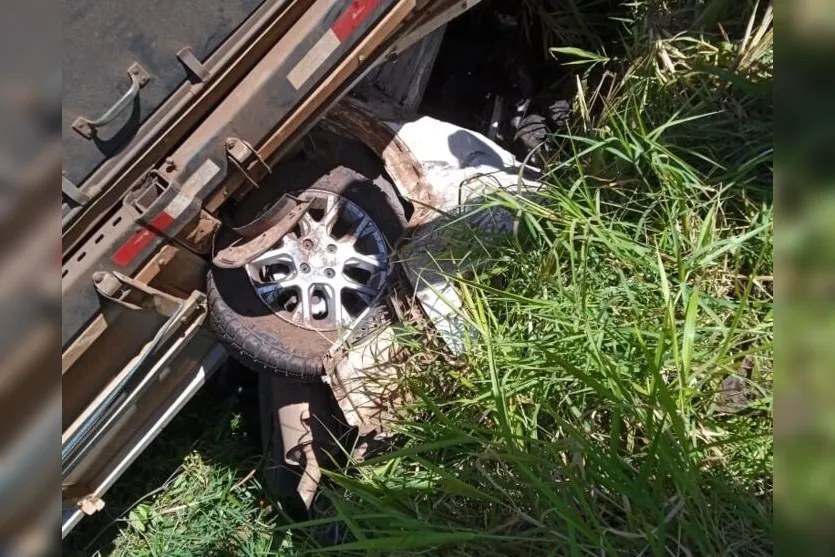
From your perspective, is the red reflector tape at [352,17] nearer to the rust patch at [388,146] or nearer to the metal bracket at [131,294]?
the rust patch at [388,146]

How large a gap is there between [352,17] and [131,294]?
1083 millimetres

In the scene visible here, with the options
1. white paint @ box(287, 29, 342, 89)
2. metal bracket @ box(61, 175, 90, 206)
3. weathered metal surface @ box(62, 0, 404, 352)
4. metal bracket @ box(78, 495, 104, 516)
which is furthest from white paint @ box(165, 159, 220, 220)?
metal bracket @ box(78, 495, 104, 516)

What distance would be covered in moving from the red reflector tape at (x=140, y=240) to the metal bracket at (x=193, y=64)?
0.43 metres

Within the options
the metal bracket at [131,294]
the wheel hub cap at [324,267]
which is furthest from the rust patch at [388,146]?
the metal bracket at [131,294]

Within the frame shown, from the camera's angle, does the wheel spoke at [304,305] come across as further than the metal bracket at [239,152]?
Yes

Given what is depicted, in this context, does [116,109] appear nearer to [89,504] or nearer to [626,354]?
[89,504]

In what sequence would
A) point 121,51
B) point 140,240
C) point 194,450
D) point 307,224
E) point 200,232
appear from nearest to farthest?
point 121,51 → point 140,240 → point 200,232 → point 307,224 → point 194,450

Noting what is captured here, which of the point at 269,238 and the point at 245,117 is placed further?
the point at 269,238

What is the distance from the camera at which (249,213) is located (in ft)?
8.54

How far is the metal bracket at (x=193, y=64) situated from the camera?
7.14 ft

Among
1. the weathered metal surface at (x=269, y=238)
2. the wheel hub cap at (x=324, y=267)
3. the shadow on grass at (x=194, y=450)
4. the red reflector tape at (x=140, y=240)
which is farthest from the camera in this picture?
the shadow on grass at (x=194, y=450)

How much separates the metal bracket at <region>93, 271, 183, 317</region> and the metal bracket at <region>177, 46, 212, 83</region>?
2.11 ft

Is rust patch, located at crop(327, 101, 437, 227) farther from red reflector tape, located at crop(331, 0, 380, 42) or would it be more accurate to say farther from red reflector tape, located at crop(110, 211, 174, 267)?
red reflector tape, located at crop(110, 211, 174, 267)

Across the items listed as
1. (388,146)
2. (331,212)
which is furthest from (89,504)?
(388,146)
